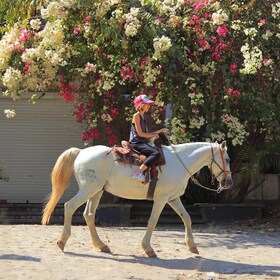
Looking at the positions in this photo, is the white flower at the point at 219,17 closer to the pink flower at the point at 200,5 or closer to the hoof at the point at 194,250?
the pink flower at the point at 200,5

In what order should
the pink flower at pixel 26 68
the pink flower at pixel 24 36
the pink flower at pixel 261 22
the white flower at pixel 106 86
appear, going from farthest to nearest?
1. the pink flower at pixel 24 36
2. the pink flower at pixel 26 68
3. the white flower at pixel 106 86
4. the pink flower at pixel 261 22

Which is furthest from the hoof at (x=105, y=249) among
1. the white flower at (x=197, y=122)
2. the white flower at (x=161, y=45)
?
the white flower at (x=161, y=45)

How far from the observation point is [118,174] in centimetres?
967

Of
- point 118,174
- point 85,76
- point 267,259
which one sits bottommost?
point 267,259

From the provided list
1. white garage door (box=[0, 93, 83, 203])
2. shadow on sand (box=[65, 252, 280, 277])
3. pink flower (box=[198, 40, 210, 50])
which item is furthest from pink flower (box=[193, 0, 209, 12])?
white garage door (box=[0, 93, 83, 203])

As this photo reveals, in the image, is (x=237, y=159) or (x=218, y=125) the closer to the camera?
(x=218, y=125)

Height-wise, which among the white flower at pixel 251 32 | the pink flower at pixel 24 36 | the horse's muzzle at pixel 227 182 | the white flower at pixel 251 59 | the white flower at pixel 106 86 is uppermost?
the pink flower at pixel 24 36

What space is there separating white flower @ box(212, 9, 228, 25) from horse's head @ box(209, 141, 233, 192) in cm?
316

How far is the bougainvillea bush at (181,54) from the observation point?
12.4 m

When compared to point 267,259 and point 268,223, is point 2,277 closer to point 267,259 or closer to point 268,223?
point 267,259

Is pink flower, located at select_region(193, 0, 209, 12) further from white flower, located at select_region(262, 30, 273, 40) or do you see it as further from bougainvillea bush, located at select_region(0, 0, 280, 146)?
white flower, located at select_region(262, 30, 273, 40)

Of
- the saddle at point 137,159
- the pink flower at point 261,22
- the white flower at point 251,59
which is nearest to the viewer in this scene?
the saddle at point 137,159

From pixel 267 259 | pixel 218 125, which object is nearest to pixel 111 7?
pixel 218 125

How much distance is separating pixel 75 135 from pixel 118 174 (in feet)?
25.3
